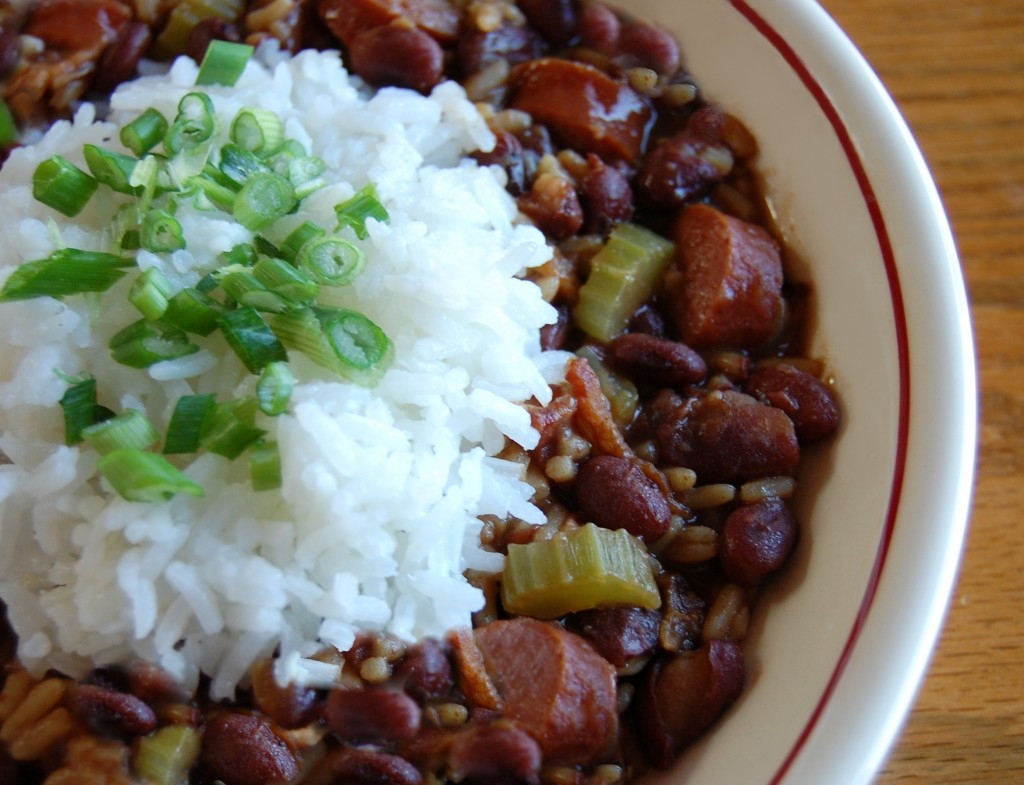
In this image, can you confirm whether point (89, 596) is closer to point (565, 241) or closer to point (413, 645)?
point (413, 645)

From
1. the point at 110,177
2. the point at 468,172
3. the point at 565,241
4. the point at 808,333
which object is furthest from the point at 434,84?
the point at 808,333

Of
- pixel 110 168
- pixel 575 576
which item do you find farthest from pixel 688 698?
pixel 110 168

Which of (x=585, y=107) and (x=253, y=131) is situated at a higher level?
(x=585, y=107)

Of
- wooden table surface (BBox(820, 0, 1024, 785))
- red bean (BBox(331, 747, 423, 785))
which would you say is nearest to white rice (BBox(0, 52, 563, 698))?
red bean (BBox(331, 747, 423, 785))

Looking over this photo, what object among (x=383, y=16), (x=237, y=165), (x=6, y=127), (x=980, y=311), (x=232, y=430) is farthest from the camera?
(x=980, y=311)

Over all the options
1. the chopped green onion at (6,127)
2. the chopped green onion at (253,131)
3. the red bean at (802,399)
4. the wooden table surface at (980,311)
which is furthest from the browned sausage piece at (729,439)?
the chopped green onion at (6,127)

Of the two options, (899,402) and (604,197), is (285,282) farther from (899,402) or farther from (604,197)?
(899,402)
